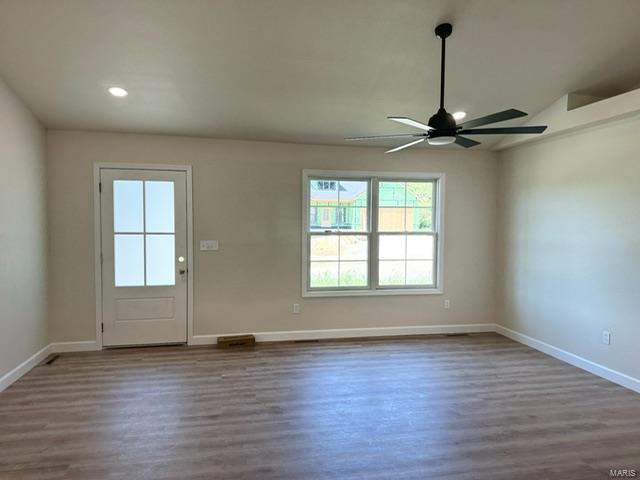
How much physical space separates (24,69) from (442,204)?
15.2ft

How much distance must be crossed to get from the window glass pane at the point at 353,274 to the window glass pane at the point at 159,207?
2175 millimetres

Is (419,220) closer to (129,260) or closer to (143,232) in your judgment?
(143,232)

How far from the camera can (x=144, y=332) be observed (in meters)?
4.38

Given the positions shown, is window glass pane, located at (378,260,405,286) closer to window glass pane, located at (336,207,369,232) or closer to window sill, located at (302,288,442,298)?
window sill, located at (302,288,442,298)

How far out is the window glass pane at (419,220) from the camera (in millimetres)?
4977

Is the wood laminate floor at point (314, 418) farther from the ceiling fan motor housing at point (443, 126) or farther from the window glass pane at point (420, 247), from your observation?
the ceiling fan motor housing at point (443, 126)

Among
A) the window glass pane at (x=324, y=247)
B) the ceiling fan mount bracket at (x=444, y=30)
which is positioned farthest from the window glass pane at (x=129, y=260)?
the ceiling fan mount bracket at (x=444, y=30)

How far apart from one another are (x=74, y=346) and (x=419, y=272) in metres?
4.30

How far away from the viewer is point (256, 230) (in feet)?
15.0

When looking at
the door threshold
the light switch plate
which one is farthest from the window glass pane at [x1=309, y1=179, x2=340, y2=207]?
the door threshold

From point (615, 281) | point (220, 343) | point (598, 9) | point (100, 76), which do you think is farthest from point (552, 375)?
point (100, 76)

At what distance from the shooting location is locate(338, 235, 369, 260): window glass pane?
4.84 meters

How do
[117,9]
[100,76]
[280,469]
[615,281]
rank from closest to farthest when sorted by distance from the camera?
[280,469] → [117,9] → [100,76] → [615,281]

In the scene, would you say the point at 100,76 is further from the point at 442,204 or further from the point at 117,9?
the point at 442,204
